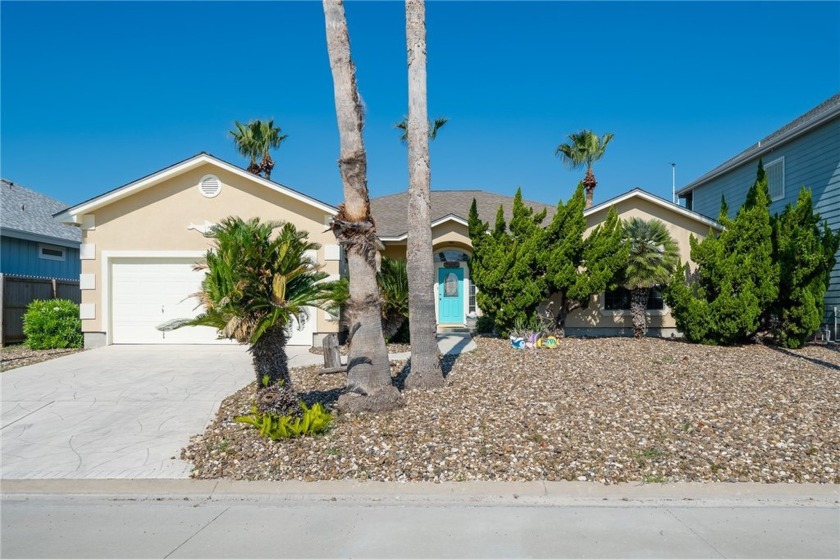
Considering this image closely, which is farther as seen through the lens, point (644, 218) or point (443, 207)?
point (443, 207)

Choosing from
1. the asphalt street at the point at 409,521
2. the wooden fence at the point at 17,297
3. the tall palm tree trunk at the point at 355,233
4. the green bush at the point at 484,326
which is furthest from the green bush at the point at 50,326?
the green bush at the point at 484,326

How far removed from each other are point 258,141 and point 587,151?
14.5 m

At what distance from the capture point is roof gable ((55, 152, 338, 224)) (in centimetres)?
1297

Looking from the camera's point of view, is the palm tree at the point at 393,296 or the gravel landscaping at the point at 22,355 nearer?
the gravel landscaping at the point at 22,355

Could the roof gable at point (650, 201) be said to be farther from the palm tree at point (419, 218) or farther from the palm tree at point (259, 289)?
the palm tree at point (259, 289)

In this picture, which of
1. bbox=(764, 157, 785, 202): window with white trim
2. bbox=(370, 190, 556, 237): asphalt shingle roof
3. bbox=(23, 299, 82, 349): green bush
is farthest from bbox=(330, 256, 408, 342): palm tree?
bbox=(764, 157, 785, 202): window with white trim

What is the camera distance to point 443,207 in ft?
65.8

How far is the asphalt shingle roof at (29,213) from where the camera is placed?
697 inches

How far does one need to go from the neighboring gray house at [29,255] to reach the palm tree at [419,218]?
11.8 m

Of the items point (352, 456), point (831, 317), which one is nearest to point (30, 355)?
point (352, 456)

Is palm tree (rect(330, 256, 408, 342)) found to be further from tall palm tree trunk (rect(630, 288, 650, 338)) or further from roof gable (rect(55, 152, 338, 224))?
→ tall palm tree trunk (rect(630, 288, 650, 338))

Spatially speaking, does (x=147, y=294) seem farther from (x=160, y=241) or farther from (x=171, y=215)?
(x=171, y=215)

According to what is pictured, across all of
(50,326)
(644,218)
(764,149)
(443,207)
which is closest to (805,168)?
(764,149)

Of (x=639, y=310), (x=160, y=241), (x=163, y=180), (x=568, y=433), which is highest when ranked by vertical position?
(x=163, y=180)
